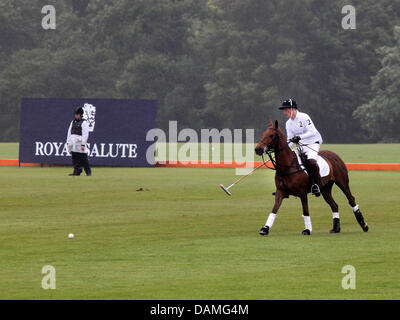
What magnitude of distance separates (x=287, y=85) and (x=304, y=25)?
4.79 metres

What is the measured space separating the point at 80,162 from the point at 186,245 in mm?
14324

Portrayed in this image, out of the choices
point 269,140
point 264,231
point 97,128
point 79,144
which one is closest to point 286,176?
point 269,140

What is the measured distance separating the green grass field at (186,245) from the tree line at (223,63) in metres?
48.7

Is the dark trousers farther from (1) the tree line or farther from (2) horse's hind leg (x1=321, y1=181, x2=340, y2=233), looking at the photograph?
(1) the tree line

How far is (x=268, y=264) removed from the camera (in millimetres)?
10766

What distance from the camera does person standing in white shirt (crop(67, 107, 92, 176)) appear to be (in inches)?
1024

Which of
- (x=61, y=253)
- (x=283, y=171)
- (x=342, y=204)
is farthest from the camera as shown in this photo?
(x=342, y=204)

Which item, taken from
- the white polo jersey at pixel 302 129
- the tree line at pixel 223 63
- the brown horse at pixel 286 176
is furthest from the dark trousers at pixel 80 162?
the tree line at pixel 223 63

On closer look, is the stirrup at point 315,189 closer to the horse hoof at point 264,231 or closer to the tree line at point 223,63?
the horse hoof at point 264,231

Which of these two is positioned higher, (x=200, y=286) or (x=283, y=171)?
(x=283, y=171)

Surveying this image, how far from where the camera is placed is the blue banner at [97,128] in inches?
1166
